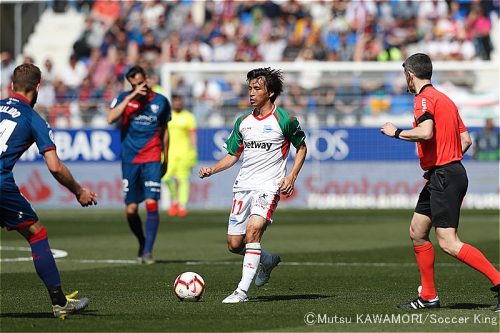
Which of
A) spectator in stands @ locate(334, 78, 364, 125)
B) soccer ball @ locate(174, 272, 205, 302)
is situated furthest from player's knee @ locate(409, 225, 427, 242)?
spectator in stands @ locate(334, 78, 364, 125)

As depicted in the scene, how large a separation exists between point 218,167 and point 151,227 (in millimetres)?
4667

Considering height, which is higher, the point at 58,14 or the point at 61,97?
the point at 58,14

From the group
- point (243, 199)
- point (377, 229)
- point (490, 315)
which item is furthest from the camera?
point (377, 229)

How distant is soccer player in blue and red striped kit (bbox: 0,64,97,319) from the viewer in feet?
31.0

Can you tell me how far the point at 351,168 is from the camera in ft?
94.9

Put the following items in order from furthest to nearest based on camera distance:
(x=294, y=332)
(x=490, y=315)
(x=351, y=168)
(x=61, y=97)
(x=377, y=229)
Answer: (x=61, y=97)
(x=351, y=168)
(x=377, y=229)
(x=490, y=315)
(x=294, y=332)

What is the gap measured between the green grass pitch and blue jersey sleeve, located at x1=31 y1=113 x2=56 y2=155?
4.85 ft

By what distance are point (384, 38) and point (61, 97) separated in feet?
30.8

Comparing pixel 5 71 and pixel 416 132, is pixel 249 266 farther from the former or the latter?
pixel 5 71

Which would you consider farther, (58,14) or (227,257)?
(58,14)

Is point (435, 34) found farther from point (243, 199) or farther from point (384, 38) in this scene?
point (243, 199)

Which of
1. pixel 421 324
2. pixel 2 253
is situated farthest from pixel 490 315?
pixel 2 253

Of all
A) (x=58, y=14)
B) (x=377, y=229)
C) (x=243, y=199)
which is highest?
(x=58, y=14)

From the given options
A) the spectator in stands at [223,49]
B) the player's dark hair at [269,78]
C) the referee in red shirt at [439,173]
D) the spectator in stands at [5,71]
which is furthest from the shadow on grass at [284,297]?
the spectator in stands at [223,49]
